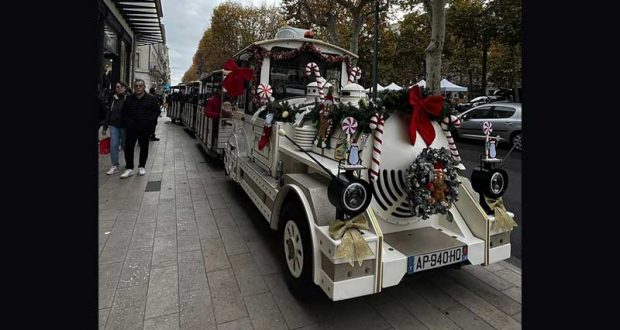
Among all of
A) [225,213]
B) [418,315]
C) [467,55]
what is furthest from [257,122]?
[467,55]

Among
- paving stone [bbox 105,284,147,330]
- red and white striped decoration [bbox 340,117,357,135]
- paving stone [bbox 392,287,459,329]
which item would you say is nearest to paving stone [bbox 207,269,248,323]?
paving stone [bbox 105,284,147,330]

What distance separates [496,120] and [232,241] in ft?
37.7

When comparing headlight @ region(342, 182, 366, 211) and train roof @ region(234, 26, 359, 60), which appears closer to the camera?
headlight @ region(342, 182, 366, 211)

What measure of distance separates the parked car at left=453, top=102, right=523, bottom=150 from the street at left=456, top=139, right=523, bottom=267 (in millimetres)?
407

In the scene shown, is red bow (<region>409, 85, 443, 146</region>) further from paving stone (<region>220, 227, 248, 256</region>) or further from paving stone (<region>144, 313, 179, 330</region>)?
paving stone (<region>144, 313, 179, 330</region>)

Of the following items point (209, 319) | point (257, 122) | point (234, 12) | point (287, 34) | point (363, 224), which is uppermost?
point (234, 12)

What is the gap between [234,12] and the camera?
1251 inches

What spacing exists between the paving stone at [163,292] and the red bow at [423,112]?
2388 mm

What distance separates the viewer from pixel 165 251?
3.82 meters

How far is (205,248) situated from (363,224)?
2.21 metres

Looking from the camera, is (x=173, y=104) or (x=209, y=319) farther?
(x=173, y=104)

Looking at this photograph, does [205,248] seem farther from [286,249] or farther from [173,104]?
[173,104]

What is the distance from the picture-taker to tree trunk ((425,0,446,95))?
1063 cm

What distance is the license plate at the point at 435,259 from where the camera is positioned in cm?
258
